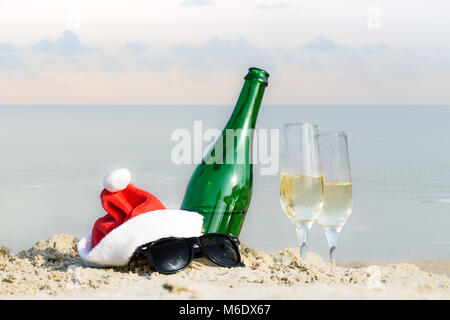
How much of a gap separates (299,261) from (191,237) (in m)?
0.55

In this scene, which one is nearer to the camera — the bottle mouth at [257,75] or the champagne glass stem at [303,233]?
the champagne glass stem at [303,233]

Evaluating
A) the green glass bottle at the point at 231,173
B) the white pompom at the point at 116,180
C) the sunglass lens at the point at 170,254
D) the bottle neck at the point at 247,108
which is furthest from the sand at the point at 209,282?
the bottle neck at the point at 247,108

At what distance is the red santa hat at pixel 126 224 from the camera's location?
120 inches

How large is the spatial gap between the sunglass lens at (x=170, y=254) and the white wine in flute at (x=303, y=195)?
56 centimetres

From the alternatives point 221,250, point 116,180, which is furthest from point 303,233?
point 116,180

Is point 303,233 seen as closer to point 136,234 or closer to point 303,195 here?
point 303,195

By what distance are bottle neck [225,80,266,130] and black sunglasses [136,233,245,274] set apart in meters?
0.73

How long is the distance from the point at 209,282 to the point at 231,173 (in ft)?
2.97

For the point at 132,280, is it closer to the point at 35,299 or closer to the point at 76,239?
the point at 35,299

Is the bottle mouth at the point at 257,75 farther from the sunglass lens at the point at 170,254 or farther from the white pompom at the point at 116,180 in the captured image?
the sunglass lens at the point at 170,254

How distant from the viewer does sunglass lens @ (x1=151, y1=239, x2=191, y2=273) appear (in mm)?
2994

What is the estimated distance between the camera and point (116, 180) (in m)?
3.16

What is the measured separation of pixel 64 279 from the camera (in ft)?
9.79
